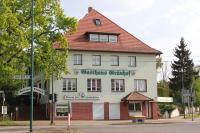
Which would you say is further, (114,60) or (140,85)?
(140,85)

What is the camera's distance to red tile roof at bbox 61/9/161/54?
5538 centimetres

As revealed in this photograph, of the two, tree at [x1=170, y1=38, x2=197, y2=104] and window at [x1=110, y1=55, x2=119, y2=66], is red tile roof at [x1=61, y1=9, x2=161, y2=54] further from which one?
tree at [x1=170, y1=38, x2=197, y2=104]

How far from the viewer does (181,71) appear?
82.9 m

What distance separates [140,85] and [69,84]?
926 centimetres

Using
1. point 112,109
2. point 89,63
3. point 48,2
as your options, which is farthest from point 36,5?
point 112,109

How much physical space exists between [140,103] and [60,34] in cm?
1800

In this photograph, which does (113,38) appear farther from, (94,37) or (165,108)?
(165,108)

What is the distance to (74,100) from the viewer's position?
54188 millimetres

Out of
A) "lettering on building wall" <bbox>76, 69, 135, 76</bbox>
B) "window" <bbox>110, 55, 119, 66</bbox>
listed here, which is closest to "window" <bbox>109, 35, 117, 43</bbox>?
"window" <bbox>110, 55, 119, 66</bbox>

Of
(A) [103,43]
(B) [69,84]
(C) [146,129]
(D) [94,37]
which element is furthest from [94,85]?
(C) [146,129]

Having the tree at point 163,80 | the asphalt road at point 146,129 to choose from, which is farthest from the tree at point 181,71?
the asphalt road at point 146,129

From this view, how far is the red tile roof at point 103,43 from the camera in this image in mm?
55375

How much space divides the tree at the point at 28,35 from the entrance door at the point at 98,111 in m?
11.8

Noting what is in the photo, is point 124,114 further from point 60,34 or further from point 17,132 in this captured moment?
point 17,132
